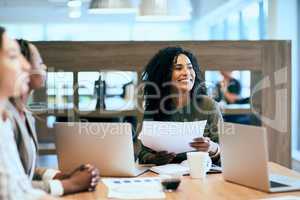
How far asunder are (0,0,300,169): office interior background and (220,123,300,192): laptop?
99 cm

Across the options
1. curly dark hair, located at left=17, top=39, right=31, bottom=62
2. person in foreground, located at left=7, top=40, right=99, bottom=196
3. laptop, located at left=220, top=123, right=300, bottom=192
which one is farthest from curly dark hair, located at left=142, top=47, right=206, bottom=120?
curly dark hair, located at left=17, top=39, right=31, bottom=62

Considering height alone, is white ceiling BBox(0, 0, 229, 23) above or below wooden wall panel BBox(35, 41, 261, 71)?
above

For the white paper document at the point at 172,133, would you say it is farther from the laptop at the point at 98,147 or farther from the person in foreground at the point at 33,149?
the person in foreground at the point at 33,149

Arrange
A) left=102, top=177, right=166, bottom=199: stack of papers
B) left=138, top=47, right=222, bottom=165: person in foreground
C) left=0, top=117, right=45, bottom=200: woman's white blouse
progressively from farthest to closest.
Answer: left=138, top=47, right=222, bottom=165: person in foreground < left=102, top=177, right=166, bottom=199: stack of papers < left=0, top=117, right=45, bottom=200: woman's white blouse

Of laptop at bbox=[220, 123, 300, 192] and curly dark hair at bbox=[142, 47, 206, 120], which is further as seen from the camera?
curly dark hair at bbox=[142, 47, 206, 120]

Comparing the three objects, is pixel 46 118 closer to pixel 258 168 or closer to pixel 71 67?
pixel 71 67

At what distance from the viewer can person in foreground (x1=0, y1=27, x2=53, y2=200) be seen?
1.38 m

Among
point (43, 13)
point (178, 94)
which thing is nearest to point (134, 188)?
point (178, 94)

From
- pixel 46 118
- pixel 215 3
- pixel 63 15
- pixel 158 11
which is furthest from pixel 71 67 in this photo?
pixel 63 15

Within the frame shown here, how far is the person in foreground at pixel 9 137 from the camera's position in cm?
138

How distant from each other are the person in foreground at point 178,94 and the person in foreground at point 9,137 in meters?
1.19

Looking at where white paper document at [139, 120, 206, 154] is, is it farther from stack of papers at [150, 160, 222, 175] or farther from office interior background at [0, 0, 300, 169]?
office interior background at [0, 0, 300, 169]

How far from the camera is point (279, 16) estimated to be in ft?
15.7

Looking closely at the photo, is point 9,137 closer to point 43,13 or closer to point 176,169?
point 176,169
